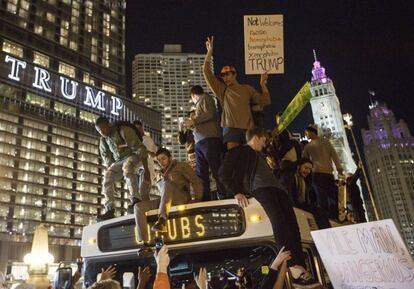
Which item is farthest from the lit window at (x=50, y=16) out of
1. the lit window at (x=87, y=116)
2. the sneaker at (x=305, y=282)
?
the sneaker at (x=305, y=282)

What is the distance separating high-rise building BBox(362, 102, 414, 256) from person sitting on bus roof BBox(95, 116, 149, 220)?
4698 inches

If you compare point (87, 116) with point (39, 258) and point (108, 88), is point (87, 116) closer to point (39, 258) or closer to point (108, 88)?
point (108, 88)

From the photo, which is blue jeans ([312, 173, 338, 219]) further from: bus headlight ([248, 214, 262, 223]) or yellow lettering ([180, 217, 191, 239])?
yellow lettering ([180, 217, 191, 239])

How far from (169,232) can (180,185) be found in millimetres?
709

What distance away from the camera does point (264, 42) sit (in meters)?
6.60

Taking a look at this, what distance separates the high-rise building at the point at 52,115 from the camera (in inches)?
3159

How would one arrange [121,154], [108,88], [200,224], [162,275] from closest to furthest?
[162,275] → [200,224] → [121,154] → [108,88]

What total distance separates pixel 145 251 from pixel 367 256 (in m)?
2.62

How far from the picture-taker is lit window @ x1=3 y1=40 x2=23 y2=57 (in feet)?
288

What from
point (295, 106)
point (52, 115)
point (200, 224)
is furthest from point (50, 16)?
point (200, 224)

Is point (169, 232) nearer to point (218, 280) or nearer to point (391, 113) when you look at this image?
point (218, 280)

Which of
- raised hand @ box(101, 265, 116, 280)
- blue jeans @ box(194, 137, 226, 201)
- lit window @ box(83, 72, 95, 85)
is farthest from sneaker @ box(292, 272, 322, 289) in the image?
lit window @ box(83, 72, 95, 85)

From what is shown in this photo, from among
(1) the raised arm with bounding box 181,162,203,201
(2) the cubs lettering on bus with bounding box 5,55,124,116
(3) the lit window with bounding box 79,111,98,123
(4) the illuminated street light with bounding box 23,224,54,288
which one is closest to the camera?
(1) the raised arm with bounding box 181,162,203,201

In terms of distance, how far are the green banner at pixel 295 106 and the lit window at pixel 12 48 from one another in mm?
95650
